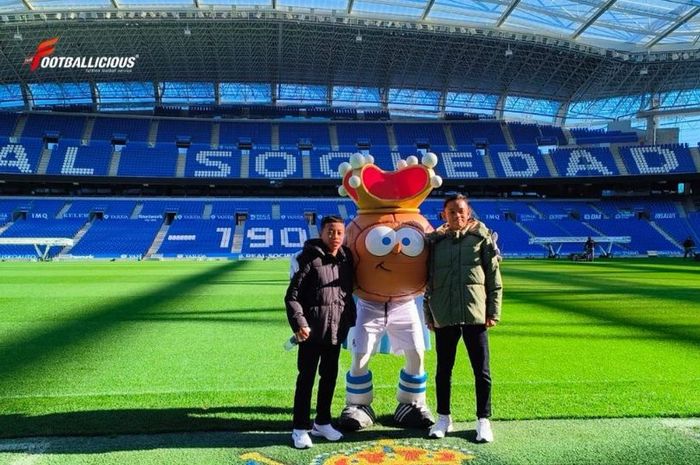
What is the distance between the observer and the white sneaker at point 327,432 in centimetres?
405

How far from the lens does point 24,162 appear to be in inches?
1619

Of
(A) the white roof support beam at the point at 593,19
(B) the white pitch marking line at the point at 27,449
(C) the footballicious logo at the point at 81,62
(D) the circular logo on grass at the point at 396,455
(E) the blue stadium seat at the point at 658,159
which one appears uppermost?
(C) the footballicious logo at the point at 81,62

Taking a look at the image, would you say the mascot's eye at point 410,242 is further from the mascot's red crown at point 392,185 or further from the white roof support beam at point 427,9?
the white roof support beam at point 427,9

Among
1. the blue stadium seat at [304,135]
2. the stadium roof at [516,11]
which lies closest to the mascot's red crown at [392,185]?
the stadium roof at [516,11]

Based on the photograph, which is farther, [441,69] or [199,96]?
[199,96]

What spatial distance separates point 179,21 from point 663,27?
28788 mm

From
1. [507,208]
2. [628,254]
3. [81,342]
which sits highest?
[507,208]

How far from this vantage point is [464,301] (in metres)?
4.06

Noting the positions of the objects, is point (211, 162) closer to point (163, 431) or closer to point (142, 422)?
point (142, 422)

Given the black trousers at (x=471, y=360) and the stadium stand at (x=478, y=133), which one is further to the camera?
the stadium stand at (x=478, y=133)

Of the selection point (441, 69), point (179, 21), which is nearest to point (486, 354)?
point (179, 21)

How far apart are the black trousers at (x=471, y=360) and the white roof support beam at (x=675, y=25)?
31.3m

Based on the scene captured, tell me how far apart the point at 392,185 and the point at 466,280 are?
4.00 ft

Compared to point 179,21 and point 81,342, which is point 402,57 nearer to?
point 179,21
